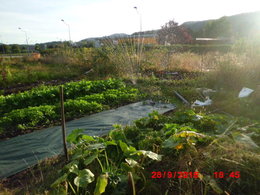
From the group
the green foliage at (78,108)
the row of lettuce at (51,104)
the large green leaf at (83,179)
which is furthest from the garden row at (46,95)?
the large green leaf at (83,179)

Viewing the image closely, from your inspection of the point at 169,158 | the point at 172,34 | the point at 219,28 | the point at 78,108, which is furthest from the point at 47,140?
the point at 219,28

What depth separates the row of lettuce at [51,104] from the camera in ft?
13.2

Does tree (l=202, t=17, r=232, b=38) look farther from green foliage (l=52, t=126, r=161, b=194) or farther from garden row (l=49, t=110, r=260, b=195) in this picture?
green foliage (l=52, t=126, r=161, b=194)

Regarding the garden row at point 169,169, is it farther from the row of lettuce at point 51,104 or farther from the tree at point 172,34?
the tree at point 172,34

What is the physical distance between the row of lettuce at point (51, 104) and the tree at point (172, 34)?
17.8 meters

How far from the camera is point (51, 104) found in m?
5.28

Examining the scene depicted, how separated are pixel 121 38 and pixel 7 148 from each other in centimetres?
845

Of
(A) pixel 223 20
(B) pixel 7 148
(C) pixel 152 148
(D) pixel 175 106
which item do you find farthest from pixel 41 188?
Answer: (A) pixel 223 20

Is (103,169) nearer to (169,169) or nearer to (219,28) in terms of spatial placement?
(169,169)

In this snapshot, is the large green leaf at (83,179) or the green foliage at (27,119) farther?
the green foliage at (27,119)

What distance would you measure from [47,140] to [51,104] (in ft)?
7.16

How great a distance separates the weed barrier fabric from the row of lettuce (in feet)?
1.22

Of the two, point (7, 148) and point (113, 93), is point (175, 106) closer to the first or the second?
point (113, 93)

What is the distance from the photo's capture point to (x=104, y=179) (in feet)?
4.06
